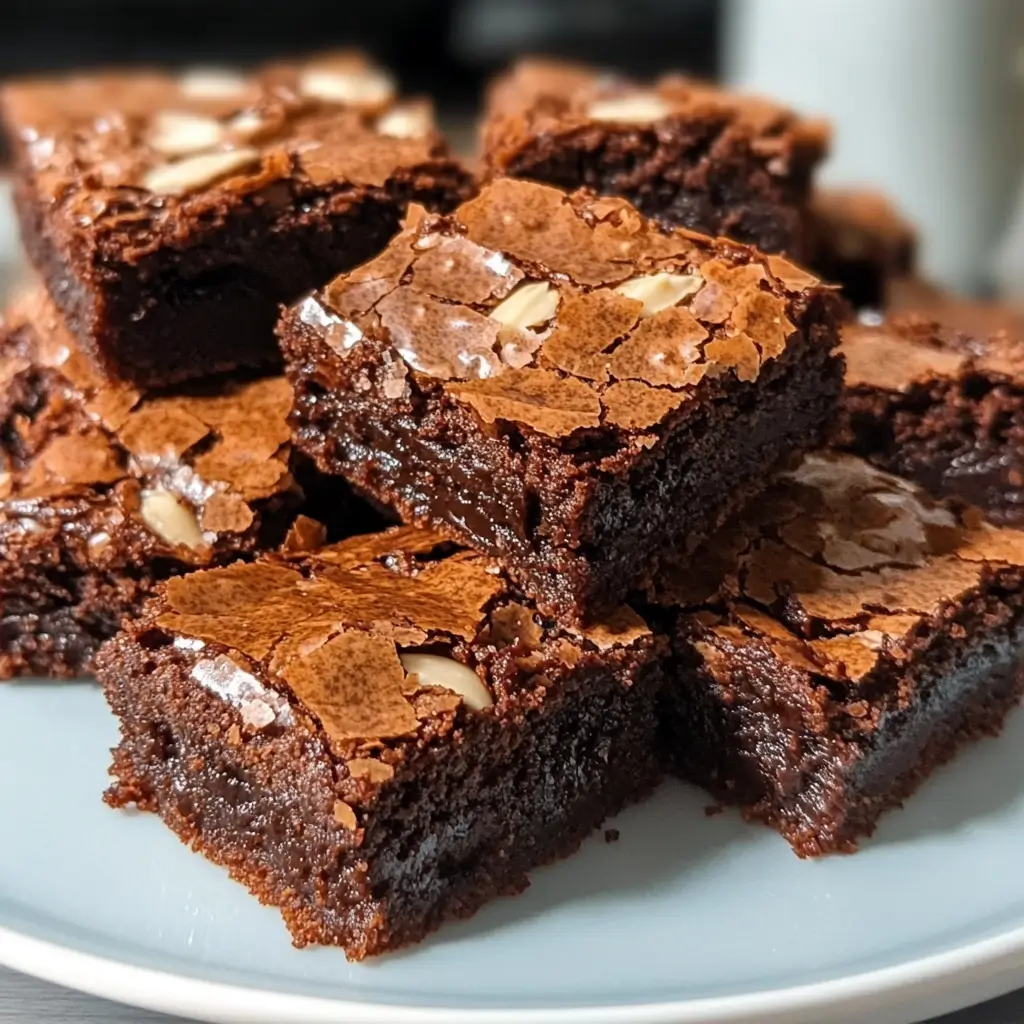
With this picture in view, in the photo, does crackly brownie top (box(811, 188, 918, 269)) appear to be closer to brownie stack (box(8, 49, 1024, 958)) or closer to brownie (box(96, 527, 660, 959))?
brownie stack (box(8, 49, 1024, 958))

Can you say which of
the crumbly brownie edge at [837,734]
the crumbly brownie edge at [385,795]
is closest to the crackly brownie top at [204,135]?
the crumbly brownie edge at [385,795]

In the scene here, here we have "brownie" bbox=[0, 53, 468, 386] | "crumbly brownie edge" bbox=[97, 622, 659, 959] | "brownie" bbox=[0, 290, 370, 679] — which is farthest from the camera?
"brownie" bbox=[0, 53, 468, 386]

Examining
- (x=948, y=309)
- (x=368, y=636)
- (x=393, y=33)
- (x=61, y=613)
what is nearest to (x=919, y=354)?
(x=948, y=309)

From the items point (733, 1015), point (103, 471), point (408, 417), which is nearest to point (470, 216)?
point (408, 417)

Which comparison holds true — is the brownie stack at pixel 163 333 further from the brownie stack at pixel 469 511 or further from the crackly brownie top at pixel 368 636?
the crackly brownie top at pixel 368 636

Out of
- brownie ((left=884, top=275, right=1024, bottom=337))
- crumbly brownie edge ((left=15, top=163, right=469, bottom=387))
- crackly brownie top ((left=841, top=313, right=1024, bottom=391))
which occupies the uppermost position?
crumbly brownie edge ((left=15, top=163, right=469, bottom=387))

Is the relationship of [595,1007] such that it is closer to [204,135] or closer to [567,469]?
[567,469]

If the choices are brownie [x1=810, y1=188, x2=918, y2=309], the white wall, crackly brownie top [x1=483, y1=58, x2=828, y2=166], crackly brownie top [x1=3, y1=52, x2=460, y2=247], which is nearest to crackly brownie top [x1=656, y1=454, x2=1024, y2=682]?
crackly brownie top [x1=483, y1=58, x2=828, y2=166]
